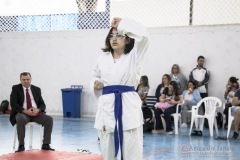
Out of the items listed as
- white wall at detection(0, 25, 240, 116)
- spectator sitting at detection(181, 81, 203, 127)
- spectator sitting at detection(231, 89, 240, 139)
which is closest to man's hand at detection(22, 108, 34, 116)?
spectator sitting at detection(231, 89, 240, 139)

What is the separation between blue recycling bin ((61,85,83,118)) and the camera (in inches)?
569

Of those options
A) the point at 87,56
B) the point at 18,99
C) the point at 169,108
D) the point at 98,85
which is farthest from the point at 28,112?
the point at 87,56

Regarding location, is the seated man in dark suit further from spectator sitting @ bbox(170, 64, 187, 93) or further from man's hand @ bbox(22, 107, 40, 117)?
spectator sitting @ bbox(170, 64, 187, 93)

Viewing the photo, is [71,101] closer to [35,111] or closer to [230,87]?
[230,87]

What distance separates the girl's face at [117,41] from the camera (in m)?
3.87

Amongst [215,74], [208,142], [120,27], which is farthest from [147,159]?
[215,74]

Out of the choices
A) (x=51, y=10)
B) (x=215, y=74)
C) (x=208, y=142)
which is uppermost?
(x=51, y=10)

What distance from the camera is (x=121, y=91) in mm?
3830

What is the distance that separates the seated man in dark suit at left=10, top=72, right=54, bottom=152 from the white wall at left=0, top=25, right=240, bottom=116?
6057 mm

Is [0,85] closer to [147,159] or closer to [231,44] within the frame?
[231,44]

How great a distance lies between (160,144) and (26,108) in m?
2.61

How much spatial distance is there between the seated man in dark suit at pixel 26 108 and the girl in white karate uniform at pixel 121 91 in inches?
152

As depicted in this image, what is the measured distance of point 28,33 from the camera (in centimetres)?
1590

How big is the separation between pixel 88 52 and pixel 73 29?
107cm
